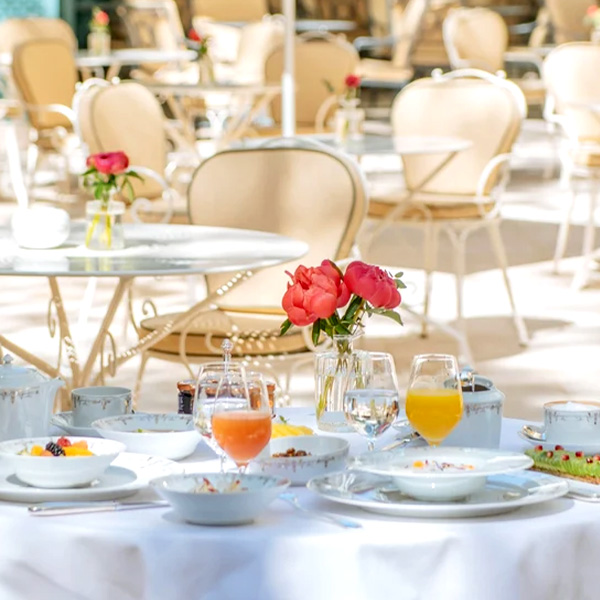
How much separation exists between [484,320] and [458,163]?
70 cm

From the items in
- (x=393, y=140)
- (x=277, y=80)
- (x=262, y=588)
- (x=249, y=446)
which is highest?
(x=277, y=80)

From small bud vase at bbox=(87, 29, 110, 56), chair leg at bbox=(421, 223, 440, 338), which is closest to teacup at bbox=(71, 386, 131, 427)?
chair leg at bbox=(421, 223, 440, 338)

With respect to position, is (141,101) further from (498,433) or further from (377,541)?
(377,541)

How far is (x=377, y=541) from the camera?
1509mm

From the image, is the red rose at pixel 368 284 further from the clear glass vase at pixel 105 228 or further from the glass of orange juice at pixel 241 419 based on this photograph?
the clear glass vase at pixel 105 228

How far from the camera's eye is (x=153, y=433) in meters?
1.87

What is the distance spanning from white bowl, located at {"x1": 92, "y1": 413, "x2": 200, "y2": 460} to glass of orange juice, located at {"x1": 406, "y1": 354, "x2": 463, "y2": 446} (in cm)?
27

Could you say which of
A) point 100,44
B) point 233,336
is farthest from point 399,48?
point 233,336

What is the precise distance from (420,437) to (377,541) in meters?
0.48

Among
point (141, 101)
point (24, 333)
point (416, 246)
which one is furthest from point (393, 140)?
point (416, 246)

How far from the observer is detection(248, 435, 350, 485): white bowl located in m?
1.74

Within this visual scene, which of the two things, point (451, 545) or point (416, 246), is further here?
point (416, 246)

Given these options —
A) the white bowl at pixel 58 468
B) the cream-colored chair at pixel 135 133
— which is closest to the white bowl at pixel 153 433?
the white bowl at pixel 58 468

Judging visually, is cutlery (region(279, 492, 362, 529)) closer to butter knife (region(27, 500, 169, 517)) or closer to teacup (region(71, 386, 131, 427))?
butter knife (region(27, 500, 169, 517))
